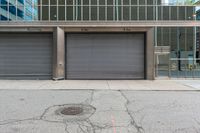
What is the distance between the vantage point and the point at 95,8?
1766cm

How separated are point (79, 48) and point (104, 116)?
10.5 metres

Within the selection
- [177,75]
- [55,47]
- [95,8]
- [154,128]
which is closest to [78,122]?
[154,128]

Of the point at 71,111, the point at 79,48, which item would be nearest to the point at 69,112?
the point at 71,111

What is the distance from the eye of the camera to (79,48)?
15.9 metres

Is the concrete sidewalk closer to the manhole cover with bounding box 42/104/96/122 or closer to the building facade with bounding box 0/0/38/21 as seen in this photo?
the manhole cover with bounding box 42/104/96/122

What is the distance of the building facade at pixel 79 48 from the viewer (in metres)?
15.4

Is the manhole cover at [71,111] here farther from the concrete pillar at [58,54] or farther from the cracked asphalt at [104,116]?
the concrete pillar at [58,54]

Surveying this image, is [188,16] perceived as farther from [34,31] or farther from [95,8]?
[34,31]

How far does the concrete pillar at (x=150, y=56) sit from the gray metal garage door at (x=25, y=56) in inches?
300

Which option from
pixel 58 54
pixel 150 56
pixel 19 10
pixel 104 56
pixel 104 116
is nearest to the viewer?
pixel 104 116

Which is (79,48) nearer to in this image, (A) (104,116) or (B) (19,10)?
(B) (19,10)

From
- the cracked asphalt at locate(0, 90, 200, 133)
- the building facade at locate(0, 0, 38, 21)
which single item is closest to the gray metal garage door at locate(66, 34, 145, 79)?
the building facade at locate(0, 0, 38, 21)

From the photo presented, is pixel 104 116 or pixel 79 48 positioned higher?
pixel 79 48

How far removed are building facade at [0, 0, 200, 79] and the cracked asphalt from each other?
24.6 ft
